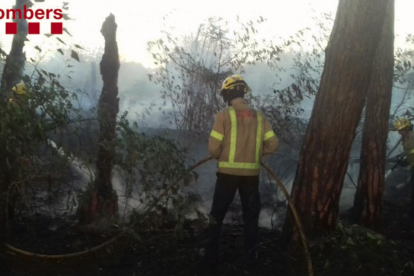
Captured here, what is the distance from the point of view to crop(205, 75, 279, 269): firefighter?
5.12 m

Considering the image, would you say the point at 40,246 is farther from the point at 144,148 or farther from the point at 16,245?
the point at 144,148

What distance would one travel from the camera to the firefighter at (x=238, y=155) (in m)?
5.12

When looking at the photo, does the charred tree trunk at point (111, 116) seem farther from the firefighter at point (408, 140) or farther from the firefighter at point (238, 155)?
the firefighter at point (408, 140)

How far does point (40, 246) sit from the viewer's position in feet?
19.6

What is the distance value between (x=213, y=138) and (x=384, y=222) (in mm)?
4191

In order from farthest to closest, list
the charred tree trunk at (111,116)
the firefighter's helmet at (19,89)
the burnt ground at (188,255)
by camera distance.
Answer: the charred tree trunk at (111,116)
the firefighter's helmet at (19,89)
the burnt ground at (188,255)

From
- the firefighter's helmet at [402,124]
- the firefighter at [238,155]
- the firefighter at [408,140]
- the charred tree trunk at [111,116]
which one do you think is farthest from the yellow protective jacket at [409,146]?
the charred tree trunk at [111,116]

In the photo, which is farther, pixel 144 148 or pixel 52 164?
pixel 144 148

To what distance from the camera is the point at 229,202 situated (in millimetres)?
5238

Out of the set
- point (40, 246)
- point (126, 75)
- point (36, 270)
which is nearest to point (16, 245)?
point (40, 246)

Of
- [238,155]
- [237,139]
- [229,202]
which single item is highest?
[237,139]

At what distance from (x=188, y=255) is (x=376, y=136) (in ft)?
10.4

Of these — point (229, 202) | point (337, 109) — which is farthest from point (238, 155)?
point (337, 109)

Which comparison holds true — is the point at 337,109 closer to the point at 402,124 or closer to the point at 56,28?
the point at 56,28
